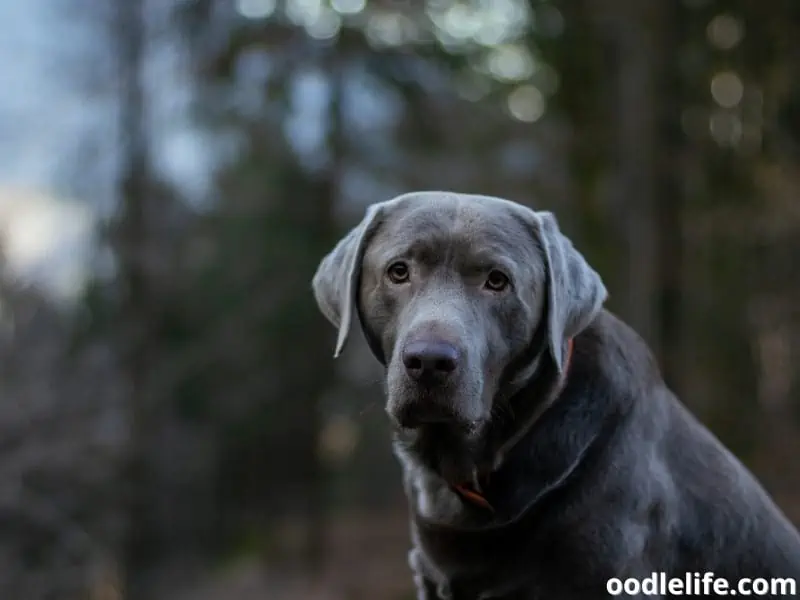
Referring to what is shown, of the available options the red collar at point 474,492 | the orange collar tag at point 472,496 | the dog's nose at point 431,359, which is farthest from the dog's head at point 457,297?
the orange collar tag at point 472,496

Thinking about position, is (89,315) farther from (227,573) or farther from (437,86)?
(437,86)

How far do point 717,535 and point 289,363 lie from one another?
9295 millimetres

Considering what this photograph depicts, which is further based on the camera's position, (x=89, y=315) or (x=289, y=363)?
(x=289, y=363)

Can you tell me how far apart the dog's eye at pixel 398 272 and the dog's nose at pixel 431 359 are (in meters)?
0.35

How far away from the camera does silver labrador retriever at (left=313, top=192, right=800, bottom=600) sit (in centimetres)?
273

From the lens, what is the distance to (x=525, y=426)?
2.91m

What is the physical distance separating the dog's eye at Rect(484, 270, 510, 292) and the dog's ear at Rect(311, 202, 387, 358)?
18.6 inches

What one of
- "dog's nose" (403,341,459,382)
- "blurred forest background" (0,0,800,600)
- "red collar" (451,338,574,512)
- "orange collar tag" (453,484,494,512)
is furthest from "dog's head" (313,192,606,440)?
"blurred forest background" (0,0,800,600)

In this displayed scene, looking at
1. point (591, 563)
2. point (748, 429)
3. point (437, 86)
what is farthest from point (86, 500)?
point (591, 563)

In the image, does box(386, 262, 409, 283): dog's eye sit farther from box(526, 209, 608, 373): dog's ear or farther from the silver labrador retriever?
box(526, 209, 608, 373): dog's ear

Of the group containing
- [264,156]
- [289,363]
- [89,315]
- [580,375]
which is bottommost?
[289,363]

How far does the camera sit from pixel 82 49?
31.5 ft

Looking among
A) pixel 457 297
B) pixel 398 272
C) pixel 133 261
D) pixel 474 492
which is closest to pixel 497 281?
pixel 457 297

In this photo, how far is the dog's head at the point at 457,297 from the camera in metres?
2.62
